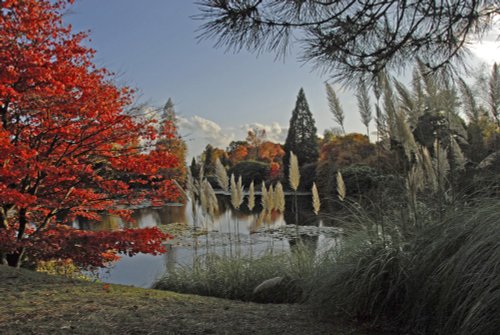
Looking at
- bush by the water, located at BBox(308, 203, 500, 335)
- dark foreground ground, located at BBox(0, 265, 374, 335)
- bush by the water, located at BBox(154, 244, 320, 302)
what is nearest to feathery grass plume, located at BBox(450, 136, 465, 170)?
bush by the water, located at BBox(308, 203, 500, 335)

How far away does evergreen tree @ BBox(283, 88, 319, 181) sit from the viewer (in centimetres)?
3136

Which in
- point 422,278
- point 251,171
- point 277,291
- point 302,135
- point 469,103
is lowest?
point 277,291

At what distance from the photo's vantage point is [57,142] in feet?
18.6

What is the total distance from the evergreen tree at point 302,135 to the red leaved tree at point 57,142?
80.0 ft

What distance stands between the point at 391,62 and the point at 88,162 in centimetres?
421

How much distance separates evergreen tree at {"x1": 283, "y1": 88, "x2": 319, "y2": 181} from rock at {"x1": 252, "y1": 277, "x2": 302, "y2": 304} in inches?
1021

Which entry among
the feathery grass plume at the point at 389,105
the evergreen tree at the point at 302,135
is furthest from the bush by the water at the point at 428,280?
the evergreen tree at the point at 302,135

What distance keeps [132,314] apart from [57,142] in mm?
3551

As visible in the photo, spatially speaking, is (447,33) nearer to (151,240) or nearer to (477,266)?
(477,266)

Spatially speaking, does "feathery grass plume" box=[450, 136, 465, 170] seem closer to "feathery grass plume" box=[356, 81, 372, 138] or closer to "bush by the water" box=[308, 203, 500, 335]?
"feathery grass plume" box=[356, 81, 372, 138]

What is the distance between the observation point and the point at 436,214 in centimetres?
324

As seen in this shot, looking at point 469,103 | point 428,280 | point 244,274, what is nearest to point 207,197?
point 244,274

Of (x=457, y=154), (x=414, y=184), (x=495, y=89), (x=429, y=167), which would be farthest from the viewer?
(x=457, y=154)

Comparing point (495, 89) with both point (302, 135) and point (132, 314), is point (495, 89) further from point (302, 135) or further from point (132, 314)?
point (302, 135)
